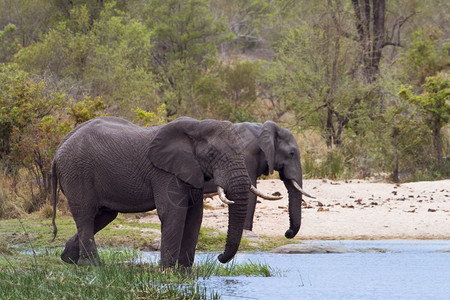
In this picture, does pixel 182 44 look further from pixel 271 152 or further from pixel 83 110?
pixel 271 152

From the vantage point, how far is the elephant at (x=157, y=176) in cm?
847

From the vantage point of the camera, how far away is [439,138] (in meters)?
22.8

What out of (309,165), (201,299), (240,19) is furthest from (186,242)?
(240,19)

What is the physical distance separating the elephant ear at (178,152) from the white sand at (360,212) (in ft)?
23.9

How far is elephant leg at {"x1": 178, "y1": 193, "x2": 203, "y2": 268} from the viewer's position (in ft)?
29.3

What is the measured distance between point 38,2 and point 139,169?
30.0 metres

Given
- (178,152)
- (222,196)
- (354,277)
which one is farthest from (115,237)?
(222,196)

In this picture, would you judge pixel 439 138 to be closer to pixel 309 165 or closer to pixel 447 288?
pixel 309 165

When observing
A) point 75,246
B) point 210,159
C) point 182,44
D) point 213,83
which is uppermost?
point 182,44

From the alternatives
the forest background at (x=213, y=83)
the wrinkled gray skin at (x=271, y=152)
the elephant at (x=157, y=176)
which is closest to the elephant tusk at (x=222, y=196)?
the elephant at (x=157, y=176)

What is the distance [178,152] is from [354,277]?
10.3 ft

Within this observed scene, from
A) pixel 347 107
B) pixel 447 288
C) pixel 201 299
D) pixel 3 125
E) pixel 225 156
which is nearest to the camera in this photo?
pixel 201 299

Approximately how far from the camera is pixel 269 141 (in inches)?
504

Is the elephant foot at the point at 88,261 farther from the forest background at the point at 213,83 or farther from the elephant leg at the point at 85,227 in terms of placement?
the forest background at the point at 213,83
